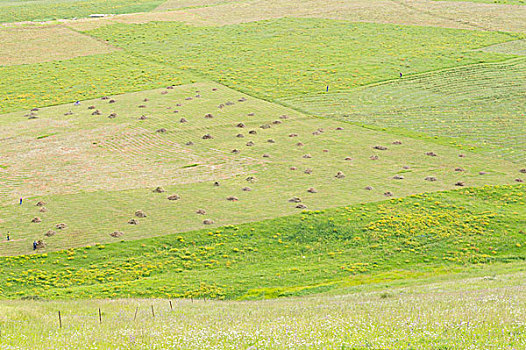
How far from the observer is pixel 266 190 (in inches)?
2763

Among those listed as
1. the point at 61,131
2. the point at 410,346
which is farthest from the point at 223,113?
the point at 410,346

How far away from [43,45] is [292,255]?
391 feet

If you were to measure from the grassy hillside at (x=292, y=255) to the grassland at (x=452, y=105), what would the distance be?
2579 cm

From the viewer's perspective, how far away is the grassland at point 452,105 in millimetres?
89938

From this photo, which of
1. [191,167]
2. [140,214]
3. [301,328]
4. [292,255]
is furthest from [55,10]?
[301,328]

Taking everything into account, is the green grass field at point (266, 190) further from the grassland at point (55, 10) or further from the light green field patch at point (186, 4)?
the light green field patch at point (186, 4)

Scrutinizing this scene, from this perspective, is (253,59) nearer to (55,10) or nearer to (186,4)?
(186,4)

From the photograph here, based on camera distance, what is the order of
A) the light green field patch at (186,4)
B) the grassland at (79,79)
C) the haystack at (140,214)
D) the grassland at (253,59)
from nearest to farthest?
the haystack at (140,214) → the grassland at (79,79) → the grassland at (253,59) → the light green field patch at (186,4)

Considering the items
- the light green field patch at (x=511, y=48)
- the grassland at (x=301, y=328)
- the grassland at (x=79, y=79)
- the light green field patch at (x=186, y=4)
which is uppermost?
the grassland at (x=301, y=328)

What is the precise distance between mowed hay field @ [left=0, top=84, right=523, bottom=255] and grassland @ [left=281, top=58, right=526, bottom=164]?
19.3ft

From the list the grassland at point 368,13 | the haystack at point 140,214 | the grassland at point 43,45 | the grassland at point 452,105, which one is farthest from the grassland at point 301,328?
the grassland at point 368,13

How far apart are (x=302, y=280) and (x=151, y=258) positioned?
49.4 ft

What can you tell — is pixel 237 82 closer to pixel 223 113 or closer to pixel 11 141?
pixel 223 113

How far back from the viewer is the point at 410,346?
18.4 meters
